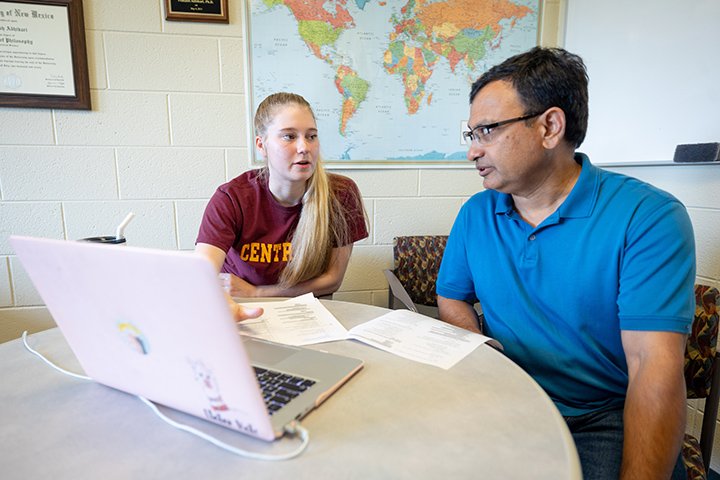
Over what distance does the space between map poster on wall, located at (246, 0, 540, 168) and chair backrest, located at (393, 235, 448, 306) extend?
1.46 feet

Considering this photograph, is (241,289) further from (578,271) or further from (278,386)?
(578,271)

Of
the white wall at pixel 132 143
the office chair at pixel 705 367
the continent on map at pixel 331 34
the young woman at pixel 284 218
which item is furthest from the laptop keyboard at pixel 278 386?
the continent on map at pixel 331 34

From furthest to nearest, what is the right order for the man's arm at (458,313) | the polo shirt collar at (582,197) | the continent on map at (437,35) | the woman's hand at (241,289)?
1. the continent on map at (437,35)
2. the woman's hand at (241,289)
3. the man's arm at (458,313)
4. the polo shirt collar at (582,197)

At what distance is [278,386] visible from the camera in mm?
668

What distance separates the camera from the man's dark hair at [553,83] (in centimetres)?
106

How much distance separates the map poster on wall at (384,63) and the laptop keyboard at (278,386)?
151 centimetres

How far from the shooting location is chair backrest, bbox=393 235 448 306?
77.3 inches

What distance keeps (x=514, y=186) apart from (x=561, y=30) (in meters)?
1.58

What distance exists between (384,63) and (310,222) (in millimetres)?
961

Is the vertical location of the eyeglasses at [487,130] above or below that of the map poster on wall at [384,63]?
below

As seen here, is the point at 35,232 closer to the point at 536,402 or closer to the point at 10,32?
the point at 10,32

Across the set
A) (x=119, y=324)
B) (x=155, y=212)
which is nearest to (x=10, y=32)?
(x=155, y=212)

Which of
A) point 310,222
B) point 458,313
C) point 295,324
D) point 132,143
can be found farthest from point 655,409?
point 132,143

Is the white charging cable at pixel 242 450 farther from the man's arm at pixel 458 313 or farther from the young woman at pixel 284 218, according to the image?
the young woman at pixel 284 218
